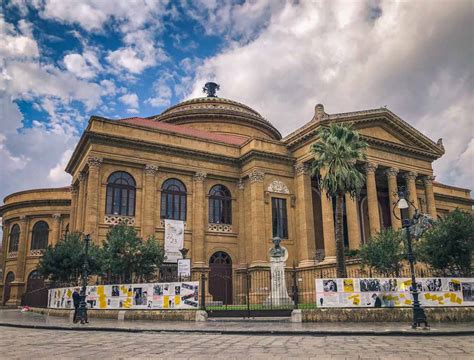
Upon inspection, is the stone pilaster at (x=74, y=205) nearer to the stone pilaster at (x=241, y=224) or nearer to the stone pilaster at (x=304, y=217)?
the stone pilaster at (x=241, y=224)

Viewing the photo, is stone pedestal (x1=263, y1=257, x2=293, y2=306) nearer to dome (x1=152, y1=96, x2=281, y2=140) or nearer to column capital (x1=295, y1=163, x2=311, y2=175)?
column capital (x1=295, y1=163, x2=311, y2=175)

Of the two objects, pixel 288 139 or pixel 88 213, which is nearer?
pixel 88 213

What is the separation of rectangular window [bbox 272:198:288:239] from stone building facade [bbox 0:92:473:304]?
0.28 ft

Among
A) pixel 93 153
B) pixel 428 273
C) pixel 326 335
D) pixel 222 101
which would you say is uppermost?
pixel 222 101

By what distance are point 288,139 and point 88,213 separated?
54.6ft

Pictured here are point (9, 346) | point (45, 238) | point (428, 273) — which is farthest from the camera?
point (45, 238)

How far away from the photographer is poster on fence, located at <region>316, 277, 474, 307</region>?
17531mm

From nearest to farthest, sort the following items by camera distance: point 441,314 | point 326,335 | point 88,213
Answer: point 326,335 → point 441,314 → point 88,213

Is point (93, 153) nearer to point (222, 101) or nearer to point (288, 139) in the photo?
point (288, 139)

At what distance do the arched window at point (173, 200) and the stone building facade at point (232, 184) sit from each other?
8 cm

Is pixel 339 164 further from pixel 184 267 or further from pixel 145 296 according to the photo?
pixel 145 296

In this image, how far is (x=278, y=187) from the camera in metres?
34.8

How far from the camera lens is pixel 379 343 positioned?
10.6 metres

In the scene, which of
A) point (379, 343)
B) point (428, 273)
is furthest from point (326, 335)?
point (428, 273)
